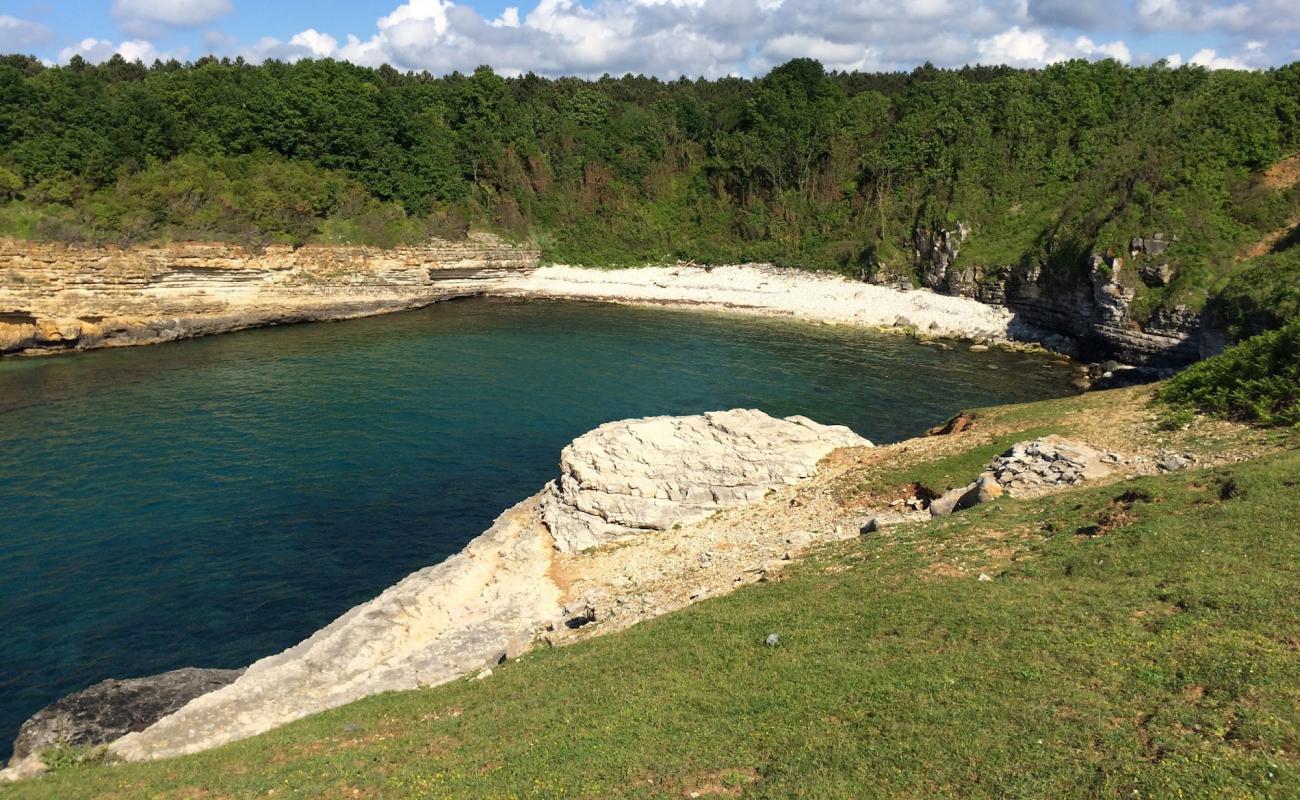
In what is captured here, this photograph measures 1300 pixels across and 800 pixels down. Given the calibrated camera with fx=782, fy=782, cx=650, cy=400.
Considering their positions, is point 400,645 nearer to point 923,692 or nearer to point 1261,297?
point 923,692

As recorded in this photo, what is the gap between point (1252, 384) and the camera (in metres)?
24.9

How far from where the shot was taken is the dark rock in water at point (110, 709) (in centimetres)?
1914

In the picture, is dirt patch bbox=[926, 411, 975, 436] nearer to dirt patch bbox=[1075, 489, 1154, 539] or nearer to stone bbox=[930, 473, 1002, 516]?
stone bbox=[930, 473, 1002, 516]

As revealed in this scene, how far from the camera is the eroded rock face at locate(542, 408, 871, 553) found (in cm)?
2844

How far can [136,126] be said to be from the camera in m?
71.3

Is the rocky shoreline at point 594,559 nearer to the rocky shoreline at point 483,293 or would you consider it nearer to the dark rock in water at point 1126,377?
the dark rock in water at point 1126,377

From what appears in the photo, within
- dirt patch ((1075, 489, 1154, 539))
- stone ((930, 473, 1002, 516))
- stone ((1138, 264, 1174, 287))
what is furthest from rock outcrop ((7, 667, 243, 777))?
stone ((1138, 264, 1174, 287))

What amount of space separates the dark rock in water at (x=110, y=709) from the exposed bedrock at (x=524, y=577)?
1.31m

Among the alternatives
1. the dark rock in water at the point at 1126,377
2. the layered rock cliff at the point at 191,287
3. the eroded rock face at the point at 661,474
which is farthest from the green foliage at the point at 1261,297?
the layered rock cliff at the point at 191,287

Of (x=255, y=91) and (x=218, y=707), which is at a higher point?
(x=255, y=91)

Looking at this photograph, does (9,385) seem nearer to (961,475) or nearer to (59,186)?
(59,186)

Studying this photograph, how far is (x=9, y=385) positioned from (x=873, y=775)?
199 feet

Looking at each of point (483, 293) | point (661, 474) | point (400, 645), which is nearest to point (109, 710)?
point (400, 645)

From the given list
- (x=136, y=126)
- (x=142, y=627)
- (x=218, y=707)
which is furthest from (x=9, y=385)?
(x=218, y=707)
